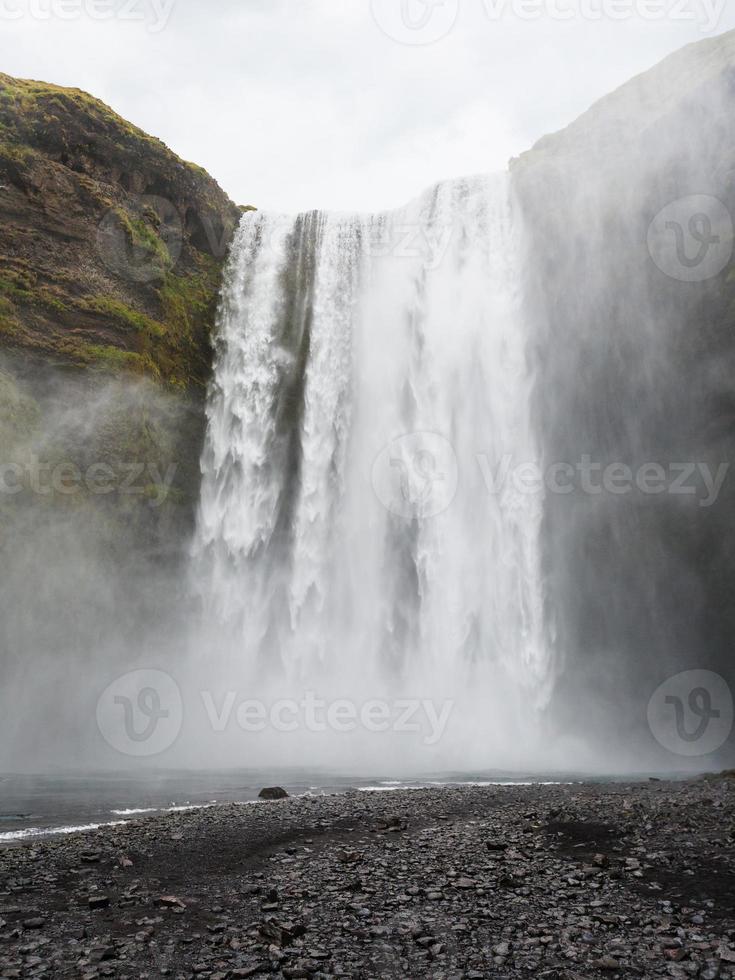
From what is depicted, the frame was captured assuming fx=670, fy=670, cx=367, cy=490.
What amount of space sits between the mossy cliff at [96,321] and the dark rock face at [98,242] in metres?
0.05

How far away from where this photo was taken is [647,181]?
29359 mm

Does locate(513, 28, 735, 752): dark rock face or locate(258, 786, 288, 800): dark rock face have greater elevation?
locate(513, 28, 735, 752): dark rock face

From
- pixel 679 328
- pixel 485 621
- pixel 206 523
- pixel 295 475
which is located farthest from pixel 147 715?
pixel 679 328

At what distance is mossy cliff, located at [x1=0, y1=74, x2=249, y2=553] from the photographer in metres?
25.4

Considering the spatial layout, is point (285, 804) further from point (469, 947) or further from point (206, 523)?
point (206, 523)

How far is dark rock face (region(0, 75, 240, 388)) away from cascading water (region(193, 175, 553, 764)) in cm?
239

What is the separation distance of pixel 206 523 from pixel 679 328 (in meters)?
21.4

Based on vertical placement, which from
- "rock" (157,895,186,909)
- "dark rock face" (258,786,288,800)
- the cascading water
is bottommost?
"rock" (157,895,186,909)

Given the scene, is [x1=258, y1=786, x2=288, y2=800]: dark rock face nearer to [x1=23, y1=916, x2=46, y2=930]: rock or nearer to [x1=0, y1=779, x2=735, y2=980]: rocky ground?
[x1=0, y1=779, x2=735, y2=980]: rocky ground

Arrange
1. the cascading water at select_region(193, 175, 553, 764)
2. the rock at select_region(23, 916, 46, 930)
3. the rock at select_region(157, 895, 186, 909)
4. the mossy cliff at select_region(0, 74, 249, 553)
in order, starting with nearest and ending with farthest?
1. the rock at select_region(23, 916, 46, 930)
2. the rock at select_region(157, 895, 186, 909)
3. the mossy cliff at select_region(0, 74, 249, 553)
4. the cascading water at select_region(193, 175, 553, 764)

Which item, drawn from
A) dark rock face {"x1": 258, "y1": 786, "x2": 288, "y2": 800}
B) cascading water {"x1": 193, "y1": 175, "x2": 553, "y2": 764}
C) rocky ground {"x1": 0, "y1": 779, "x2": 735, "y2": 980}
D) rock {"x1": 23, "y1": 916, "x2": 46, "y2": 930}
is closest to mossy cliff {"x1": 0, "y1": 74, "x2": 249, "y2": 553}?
cascading water {"x1": 193, "y1": 175, "x2": 553, "y2": 764}

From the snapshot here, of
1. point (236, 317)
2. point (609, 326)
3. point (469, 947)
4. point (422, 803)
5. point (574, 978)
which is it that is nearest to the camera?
point (574, 978)

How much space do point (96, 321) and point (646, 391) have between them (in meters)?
23.1

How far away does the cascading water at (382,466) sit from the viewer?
26.1 metres
